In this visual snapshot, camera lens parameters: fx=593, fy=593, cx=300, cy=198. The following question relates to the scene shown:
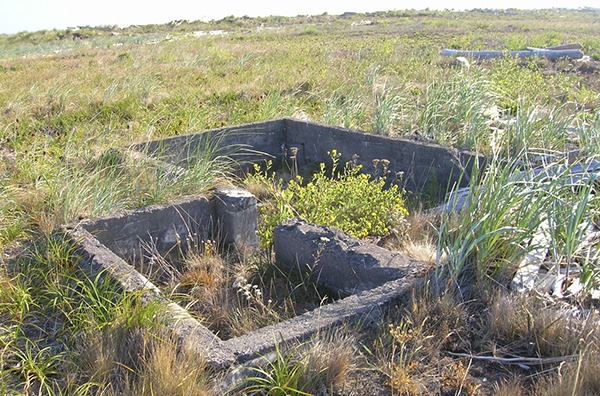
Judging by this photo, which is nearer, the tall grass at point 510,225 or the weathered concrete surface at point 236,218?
A: the tall grass at point 510,225

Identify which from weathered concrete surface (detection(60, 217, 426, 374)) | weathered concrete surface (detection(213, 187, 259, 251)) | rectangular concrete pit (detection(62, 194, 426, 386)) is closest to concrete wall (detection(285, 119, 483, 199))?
weathered concrete surface (detection(213, 187, 259, 251))

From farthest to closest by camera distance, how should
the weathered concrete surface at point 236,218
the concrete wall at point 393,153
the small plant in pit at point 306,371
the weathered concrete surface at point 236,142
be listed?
the weathered concrete surface at point 236,142 → the concrete wall at point 393,153 → the weathered concrete surface at point 236,218 → the small plant in pit at point 306,371

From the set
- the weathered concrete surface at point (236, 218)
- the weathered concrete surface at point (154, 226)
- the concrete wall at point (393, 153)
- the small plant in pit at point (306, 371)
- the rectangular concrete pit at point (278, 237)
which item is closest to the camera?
the small plant in pit at point (306, 371)

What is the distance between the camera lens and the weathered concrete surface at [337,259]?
361 centimetres

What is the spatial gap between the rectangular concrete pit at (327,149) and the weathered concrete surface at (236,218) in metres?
0.77

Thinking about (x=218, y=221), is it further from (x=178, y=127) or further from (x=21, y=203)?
(x=178, y=127)

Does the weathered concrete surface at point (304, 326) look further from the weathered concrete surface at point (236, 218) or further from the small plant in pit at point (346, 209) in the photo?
the weathered concrete surface at point (236, 218)

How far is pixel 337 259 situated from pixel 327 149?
328 cm

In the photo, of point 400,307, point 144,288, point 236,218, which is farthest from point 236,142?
point 400,307

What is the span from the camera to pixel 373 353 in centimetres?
295

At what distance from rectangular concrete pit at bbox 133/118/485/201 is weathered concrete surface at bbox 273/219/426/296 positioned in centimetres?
147

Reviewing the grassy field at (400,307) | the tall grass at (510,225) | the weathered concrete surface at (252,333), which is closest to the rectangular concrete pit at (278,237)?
the weathered concrete surface at (252,333)

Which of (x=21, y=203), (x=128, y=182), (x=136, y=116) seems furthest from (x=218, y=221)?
(x=136, y=116)

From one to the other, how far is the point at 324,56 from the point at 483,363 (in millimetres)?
13419
